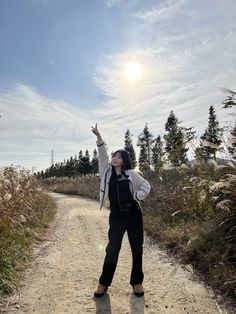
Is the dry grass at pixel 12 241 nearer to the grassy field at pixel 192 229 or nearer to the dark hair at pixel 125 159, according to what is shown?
the grassy field at pixel 192 229

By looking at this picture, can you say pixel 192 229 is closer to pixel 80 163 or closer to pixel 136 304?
pixel 136 304

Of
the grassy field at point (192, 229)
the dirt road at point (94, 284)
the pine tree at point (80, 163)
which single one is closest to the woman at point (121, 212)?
the dirt road at point (94, 284)

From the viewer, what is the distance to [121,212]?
5.33 metres

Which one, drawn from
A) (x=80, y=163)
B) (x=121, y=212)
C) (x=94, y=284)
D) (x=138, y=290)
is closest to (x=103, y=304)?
(x=138, y=290)

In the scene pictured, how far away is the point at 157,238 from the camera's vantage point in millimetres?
9359

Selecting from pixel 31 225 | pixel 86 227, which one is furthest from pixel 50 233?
pixel 86 227

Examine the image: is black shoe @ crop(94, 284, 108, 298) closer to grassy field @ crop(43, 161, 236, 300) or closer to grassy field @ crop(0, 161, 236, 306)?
grassy field @ crop(0, 161, 236, 306)

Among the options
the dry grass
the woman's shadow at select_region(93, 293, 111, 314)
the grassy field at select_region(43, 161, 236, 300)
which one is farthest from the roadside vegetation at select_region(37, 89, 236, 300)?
the dry grass

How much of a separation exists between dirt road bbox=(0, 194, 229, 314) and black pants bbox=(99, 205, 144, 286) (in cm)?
27

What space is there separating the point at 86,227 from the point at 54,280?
5766 millimetres

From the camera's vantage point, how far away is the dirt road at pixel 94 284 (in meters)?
4.91

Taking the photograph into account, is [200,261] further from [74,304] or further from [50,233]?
[50,233]

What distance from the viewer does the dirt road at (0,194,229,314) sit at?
4.91m

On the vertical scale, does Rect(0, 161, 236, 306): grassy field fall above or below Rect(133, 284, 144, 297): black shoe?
above
